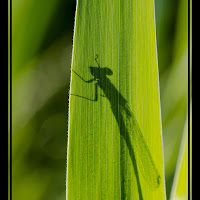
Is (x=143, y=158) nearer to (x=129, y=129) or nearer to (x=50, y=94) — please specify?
(x=129, y=129)

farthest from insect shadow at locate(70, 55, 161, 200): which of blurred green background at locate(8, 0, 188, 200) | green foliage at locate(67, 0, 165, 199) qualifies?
blurred green background at locate(8, 0, 188, 200)

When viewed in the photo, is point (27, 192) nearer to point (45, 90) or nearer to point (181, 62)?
point (45, 90)

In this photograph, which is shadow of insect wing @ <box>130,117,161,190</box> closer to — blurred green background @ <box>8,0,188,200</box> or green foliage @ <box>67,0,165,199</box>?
Result: green foliage @ <box>67,0,165,199</box>

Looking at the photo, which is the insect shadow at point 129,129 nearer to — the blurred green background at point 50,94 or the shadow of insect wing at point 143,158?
the shadow of insect wing at point 143,158

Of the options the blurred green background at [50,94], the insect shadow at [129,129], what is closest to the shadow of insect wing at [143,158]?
the insect shadow at [129,129]

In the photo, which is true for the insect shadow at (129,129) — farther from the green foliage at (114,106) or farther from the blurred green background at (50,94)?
the blurred green background at (50,94)

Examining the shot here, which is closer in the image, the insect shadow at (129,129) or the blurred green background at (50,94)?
the insect shadow at (129,129)

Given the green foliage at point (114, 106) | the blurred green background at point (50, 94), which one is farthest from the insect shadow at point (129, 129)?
the blurred green background at point (50, 94)
